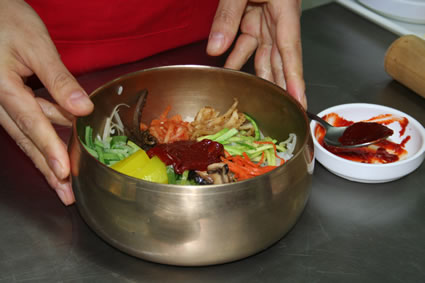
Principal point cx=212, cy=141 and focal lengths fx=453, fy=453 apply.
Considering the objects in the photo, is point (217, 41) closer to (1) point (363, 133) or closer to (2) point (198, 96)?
(2) point (198, 96)

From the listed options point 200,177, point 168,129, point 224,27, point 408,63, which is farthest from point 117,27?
point 408,63

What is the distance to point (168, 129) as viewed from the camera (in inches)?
43.8

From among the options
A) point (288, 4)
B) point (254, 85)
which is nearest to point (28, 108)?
point (254, 85)

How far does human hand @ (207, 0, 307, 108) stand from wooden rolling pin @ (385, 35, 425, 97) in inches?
15.1

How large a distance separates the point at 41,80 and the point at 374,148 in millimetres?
837

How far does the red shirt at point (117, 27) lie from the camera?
1.43 metres

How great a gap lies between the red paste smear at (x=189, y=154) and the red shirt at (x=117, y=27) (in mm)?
699

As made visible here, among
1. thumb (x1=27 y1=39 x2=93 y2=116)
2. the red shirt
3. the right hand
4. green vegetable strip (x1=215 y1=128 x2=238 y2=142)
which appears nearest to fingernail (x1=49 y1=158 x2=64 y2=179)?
the right hand

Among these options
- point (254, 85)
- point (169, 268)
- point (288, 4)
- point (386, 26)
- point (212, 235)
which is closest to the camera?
point (212, 235)

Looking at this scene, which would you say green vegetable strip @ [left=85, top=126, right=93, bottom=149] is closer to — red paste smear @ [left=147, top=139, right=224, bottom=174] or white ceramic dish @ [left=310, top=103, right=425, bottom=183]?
red paste smear @ [left=147, top=139, right=224, bottom=174]

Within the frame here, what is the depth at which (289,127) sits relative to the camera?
1057 mm

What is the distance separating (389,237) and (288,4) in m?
0.69

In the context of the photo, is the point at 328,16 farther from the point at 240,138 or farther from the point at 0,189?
the point at 0,189

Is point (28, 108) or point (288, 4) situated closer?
point (28, 108)
